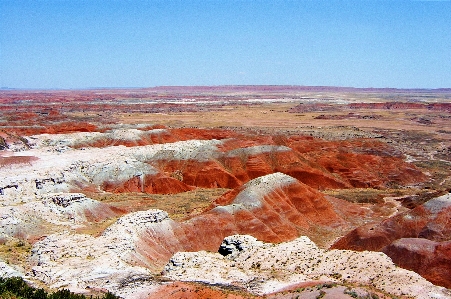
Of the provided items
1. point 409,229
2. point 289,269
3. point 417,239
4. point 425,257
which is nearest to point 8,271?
point 289,269

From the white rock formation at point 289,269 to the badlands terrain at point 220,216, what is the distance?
0.14 metres

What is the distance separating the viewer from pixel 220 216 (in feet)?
146

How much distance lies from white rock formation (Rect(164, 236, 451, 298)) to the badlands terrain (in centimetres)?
14

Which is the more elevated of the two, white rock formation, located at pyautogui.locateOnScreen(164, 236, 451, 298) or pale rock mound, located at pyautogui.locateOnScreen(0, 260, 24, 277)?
pale rock mound, located at pyautogui.locateOnScreen(0, 260, 24, 277)

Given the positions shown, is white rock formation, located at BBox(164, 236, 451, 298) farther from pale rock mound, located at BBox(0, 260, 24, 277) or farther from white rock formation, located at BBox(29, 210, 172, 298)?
pale rock mound, located at BBox(0, 260, 24, 277)

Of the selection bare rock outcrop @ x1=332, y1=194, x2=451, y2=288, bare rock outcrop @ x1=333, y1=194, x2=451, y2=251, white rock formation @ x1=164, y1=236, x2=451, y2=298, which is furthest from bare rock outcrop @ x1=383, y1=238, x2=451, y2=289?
bare rock outcrop @ x1=333, y1=194, x2=451, y2=251

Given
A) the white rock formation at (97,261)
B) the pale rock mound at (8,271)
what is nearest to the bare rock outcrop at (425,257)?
the white rock formation at (97,261)

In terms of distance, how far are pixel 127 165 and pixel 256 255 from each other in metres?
38.9

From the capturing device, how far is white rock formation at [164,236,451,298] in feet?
93.2

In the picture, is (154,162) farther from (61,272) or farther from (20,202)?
(61,272)

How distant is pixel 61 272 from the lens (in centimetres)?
2911

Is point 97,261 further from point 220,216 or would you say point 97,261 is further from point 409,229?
point 409,229


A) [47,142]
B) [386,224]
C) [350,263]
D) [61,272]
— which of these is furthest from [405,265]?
[47,142]

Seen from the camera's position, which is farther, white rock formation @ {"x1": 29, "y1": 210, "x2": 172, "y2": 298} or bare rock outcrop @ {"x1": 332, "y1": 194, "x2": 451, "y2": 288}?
bare rock outcrop @ {"x1": 332, "y1": 194, "x2": 451, "y2": 288}
